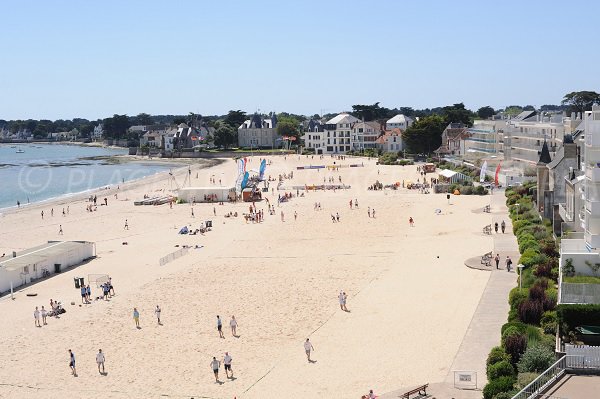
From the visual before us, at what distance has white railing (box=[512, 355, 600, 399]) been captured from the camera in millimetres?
13490

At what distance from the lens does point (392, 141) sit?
99.6 metres

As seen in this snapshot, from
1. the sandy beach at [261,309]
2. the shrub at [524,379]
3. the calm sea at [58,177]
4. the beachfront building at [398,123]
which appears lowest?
the calm sea at [58,177]

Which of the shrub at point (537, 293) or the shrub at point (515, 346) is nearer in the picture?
the shrub at point (515, 346)

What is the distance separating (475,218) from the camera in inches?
1649

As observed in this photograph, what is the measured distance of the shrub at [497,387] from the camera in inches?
554

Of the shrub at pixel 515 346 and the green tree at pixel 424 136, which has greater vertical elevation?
the green tree at pixel 424 136

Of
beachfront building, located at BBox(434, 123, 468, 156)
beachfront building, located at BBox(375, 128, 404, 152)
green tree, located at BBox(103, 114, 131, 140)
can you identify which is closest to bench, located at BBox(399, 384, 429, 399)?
beachfront building, located at BBox(434, 123, 468, 156)

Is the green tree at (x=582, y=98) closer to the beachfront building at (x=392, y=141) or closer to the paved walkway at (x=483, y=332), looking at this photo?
the beachfront building at (x=392, y=141)

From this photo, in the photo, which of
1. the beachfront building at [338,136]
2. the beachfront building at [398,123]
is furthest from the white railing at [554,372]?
the beachfront building at [398,123]

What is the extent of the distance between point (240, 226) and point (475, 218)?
13879 mm

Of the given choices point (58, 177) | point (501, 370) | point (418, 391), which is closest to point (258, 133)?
point (58, 177)

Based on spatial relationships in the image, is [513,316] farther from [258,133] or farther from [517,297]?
[258,133]

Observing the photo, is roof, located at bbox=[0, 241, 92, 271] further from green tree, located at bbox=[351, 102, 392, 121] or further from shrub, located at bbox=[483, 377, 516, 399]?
green tree, located at bbox=[351, 102, 392, 121]

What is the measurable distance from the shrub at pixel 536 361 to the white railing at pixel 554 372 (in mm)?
264
